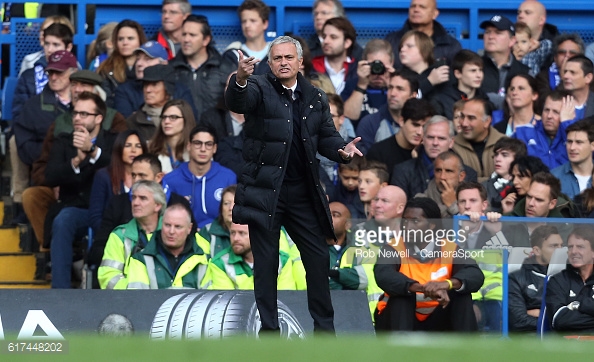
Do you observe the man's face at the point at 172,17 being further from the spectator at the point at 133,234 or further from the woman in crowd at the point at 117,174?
the spectator at the point at 133,234

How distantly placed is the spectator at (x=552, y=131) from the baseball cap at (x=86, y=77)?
403 centimetres

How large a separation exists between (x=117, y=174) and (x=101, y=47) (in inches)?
93.2

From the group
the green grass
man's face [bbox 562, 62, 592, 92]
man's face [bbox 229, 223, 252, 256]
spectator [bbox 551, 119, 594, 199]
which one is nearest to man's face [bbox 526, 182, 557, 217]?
spectator [bbox 551, 119, 594, 199]

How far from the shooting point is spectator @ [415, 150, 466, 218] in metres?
12.1

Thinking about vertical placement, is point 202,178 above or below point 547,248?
above

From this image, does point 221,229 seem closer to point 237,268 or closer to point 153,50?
point 237,268

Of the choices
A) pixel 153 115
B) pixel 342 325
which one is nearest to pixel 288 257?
pixel 342 325

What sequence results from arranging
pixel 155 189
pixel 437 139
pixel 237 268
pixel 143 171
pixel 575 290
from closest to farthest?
pixel 575 290 → pixel 237 268 → pixel 155 189 → pixel 143 171 → pixel 437 139

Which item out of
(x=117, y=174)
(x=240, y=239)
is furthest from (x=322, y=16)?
(x=240, y=239)

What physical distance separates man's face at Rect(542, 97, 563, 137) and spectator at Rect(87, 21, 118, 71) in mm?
4380

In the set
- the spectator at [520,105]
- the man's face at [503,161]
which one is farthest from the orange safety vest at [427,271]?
the spectator at [520,105]

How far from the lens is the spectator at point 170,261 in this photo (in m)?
11.1

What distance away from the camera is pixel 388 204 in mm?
11516

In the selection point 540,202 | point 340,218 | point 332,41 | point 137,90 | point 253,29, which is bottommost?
point 340,218
